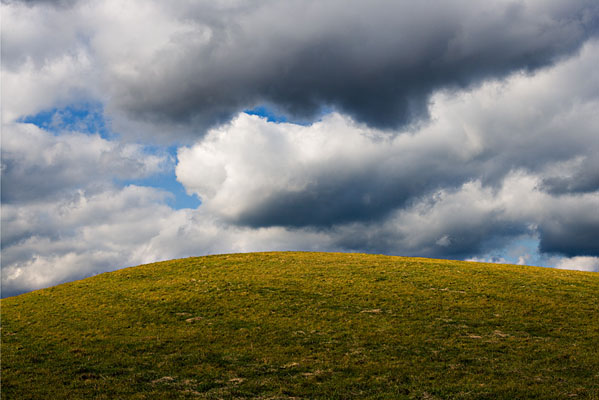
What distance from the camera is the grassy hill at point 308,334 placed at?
76.1 feet

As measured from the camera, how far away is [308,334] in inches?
1313

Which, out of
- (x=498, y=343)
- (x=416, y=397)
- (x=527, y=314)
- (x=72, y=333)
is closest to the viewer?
(x=416, y=397)

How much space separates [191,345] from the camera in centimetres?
3116

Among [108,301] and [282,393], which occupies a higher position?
[108,301]

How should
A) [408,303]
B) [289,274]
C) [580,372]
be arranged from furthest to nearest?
1. [289,274]
2. [408,303]
3. [580,372]

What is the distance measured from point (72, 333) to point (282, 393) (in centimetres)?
2363

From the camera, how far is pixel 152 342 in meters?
32.1

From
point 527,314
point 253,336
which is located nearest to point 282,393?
point 253,336

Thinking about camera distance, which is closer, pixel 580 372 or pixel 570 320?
pixel 580 372

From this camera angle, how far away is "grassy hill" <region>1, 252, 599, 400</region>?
23.2 m

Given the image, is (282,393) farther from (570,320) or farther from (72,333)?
(570,320)

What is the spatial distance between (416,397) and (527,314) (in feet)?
77.5

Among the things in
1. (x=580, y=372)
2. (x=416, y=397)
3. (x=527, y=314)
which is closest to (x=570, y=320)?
(x=527, y=314)

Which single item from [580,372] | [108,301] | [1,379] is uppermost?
[108,301]
